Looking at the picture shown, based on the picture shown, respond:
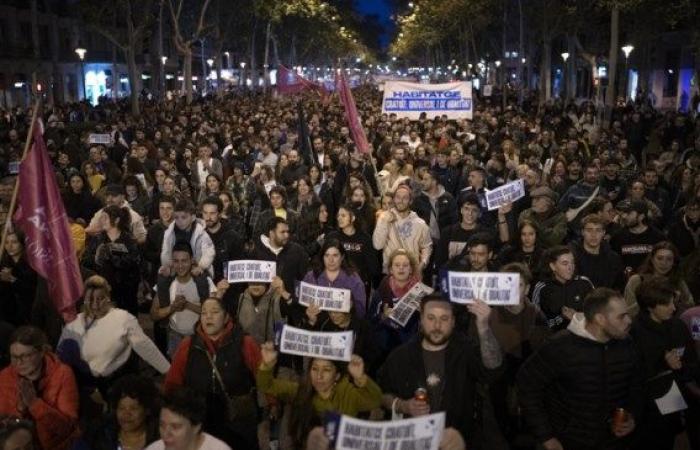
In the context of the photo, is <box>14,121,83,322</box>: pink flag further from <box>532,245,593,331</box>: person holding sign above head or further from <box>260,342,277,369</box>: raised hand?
<box>532,245,593,331</box>: person holding sign above head

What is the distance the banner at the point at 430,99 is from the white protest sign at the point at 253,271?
1394 centimetres

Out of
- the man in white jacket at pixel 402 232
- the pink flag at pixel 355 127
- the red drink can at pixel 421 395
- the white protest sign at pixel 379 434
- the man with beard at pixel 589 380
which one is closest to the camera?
the white protest sign at pixel 379 434

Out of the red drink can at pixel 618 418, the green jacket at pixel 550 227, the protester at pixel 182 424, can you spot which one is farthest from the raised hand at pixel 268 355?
the green jacket at pixel 550 227

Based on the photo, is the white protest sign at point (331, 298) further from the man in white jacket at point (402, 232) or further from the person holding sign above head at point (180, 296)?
the man in white jacket at point (402, 232)

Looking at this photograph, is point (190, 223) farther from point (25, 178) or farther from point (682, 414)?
point (682, 414)

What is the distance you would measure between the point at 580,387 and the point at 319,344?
152cm

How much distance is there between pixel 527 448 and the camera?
6.00 metres

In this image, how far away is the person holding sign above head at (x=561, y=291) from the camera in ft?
19.2

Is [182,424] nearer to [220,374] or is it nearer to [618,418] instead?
[220,374]

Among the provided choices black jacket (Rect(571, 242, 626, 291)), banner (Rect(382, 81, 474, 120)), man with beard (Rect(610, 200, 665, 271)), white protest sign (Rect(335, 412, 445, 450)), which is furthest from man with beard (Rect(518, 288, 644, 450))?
banner (Rect(382, 81, 474, 120))

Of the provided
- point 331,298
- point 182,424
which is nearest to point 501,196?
point 331,298

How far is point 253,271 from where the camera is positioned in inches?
244

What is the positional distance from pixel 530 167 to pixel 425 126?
9170mm

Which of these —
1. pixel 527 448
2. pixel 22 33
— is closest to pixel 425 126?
pixel 527 448
